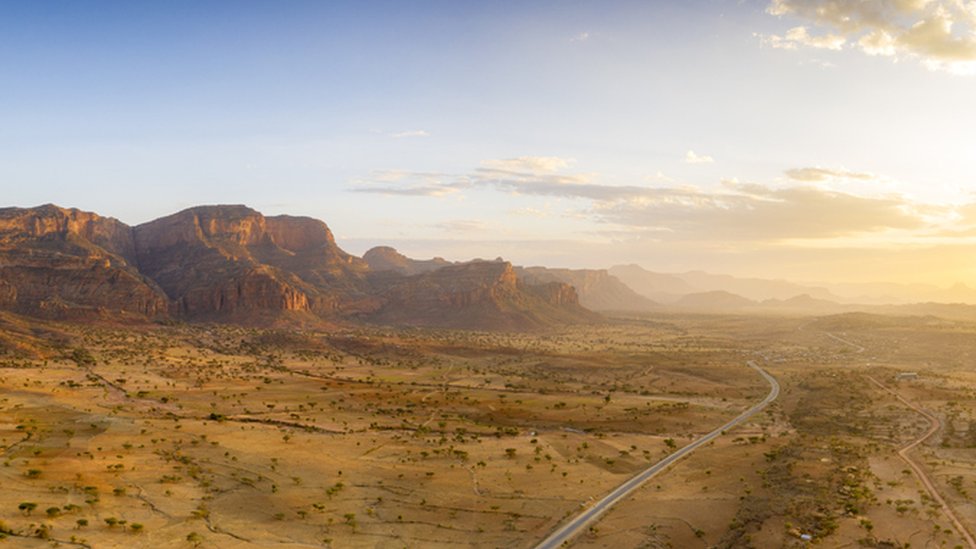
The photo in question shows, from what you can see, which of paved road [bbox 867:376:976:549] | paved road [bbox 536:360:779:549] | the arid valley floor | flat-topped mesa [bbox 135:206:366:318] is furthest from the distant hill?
paved road [bbox 867:376:976:549]

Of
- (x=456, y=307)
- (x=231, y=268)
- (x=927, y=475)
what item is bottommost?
(x=927, y=475)

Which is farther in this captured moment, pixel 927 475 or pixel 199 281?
pixel 199 281

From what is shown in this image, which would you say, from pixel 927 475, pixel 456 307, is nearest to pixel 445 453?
pixel 927 475

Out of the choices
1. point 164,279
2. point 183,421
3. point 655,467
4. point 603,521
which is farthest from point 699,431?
point 164,279

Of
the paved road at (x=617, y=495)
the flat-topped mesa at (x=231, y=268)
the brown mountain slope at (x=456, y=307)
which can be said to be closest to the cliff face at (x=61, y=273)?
the flat-topped mesa at (x=231, y=268)

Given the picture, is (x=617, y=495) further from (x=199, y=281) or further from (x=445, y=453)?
(x=199, y=281)

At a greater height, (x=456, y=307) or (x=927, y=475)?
(x=456, y=307)

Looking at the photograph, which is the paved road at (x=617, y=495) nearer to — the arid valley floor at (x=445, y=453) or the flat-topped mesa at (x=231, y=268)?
the arid valley floor at (x=445, y=453)
